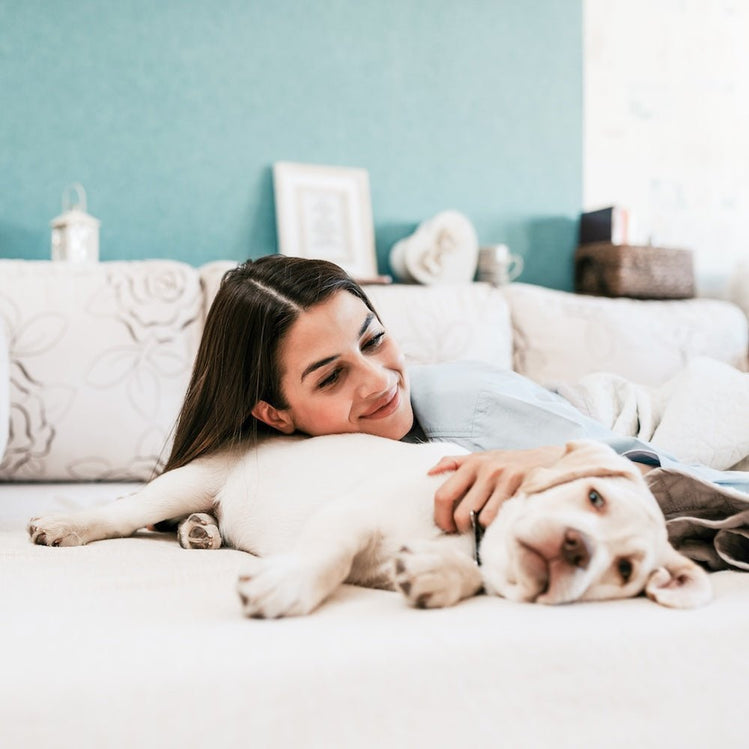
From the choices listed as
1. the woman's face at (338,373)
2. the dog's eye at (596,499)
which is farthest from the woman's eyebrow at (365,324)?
the dog's eye at (596,499)

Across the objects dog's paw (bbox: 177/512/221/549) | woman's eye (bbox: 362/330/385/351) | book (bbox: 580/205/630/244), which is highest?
book (bbox: 580/205/630/244)

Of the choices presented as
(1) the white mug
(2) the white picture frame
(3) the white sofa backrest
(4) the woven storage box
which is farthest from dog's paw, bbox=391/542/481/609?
(4) the woven storage box

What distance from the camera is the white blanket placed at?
4.81 feet

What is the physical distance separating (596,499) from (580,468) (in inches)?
1.9

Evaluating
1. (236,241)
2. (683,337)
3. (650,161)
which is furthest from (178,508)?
(650,161)

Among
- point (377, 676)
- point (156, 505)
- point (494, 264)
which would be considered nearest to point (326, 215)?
point (494, 264)

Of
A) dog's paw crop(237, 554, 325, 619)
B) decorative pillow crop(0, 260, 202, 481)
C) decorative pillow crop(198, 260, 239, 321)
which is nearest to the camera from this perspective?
dog's paw crop(237, 554, 325, 619)

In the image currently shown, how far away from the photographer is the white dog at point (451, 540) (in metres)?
0.75

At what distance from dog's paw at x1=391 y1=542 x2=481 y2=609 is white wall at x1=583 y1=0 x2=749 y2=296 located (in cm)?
275

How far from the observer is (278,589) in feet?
2.37

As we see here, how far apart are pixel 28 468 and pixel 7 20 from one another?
1.39 meters

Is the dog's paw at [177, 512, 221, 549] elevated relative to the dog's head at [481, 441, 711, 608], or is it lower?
lower

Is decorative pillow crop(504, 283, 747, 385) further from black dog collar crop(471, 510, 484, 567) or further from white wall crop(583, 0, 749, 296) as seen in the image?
black dog collar crop(471, 510, 484, 567)

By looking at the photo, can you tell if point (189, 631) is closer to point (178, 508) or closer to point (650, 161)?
point (178, 508)
